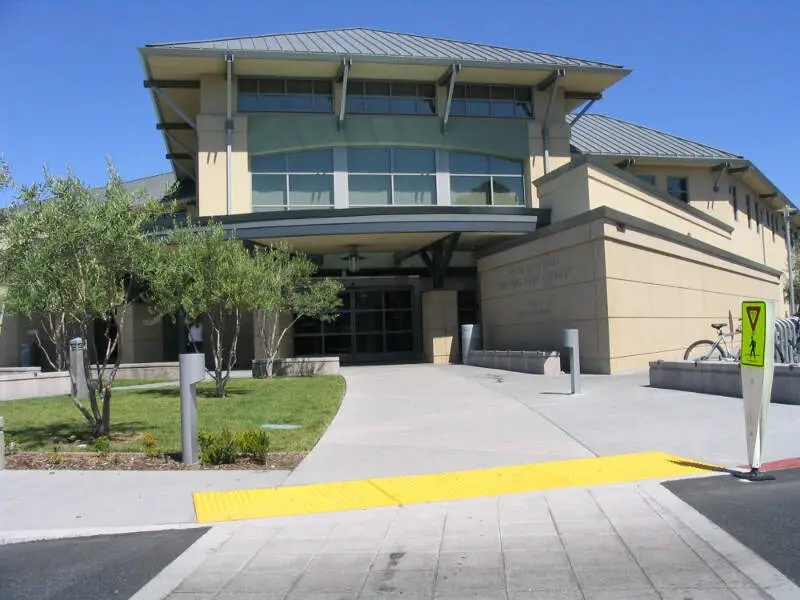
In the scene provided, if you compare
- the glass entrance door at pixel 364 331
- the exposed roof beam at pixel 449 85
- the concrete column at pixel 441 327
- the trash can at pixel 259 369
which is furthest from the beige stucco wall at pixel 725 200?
the trash can at pixel 259 369

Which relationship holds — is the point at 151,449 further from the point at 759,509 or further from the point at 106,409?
the point at 759,509

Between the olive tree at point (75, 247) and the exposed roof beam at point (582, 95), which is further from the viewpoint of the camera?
the exposed roof beam at point (582, 95)

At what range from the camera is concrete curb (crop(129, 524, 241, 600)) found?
4695 mm

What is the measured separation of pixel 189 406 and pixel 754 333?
21.2 feet

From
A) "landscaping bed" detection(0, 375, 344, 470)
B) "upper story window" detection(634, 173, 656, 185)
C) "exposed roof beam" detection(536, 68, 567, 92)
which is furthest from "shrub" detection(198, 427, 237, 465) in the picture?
"upper story window" detection(634, 173, 656, 185)

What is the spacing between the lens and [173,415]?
513 inches

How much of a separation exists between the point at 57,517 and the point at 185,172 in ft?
107

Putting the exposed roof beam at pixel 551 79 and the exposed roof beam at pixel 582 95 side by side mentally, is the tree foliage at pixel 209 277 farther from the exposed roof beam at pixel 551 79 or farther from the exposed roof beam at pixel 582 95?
the exposed roof beam at pixel 582 95

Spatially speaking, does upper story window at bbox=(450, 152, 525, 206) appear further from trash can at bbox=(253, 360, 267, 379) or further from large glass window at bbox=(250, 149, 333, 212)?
→ trash can at bbox=(253, 360, 267, 379)

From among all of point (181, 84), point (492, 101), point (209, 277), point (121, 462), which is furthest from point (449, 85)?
point (121, 462)

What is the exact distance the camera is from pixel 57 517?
6.48 meters

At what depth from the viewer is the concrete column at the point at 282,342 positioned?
24.3 m

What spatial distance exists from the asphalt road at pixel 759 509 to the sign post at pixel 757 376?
0.30m

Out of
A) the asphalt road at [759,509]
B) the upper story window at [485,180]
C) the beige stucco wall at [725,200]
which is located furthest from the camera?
the beige stucco wall at [725,200]
